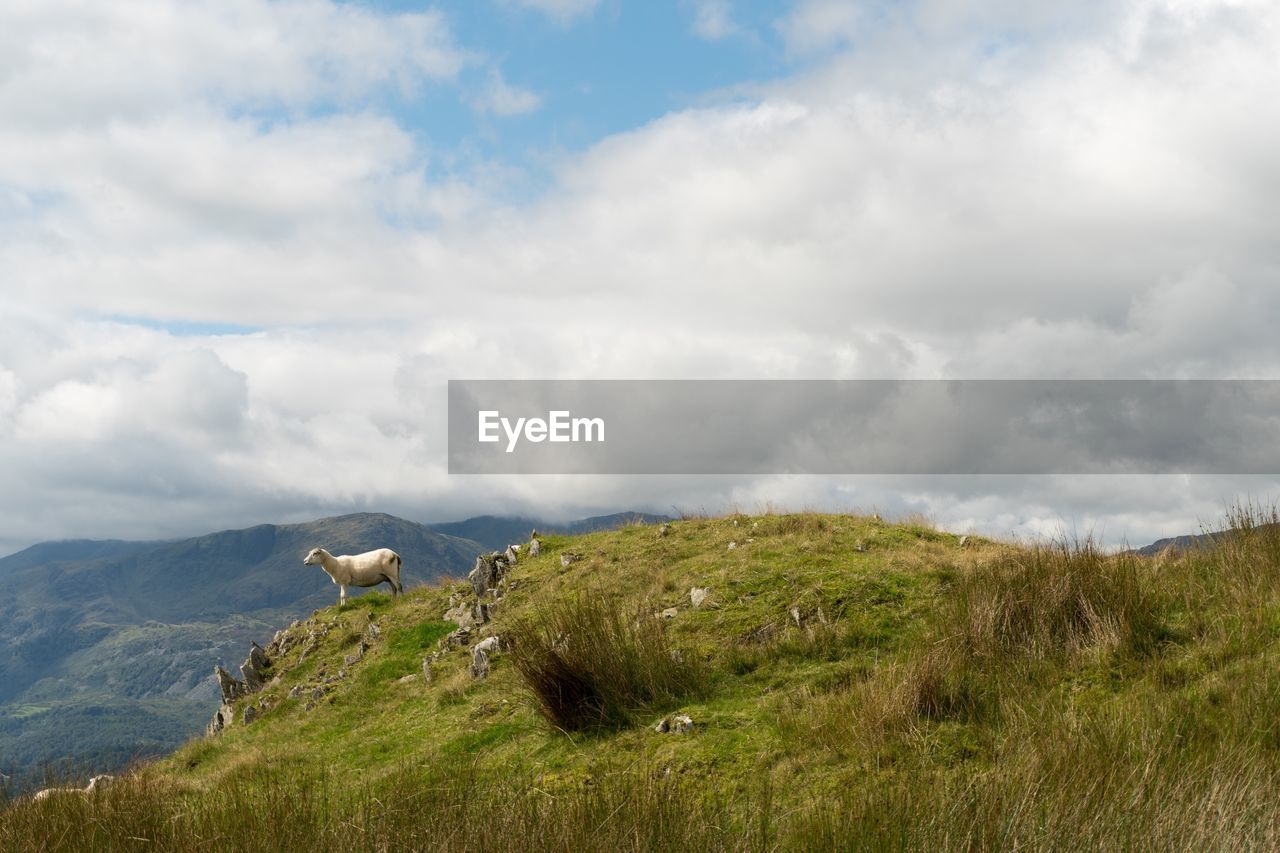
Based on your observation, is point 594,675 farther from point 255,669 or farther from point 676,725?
point 255,669

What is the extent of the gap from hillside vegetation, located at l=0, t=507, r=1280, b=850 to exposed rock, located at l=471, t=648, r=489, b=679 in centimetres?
17

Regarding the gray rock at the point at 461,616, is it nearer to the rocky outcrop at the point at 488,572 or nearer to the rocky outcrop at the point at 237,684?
the rocky outcrop at the point at 488,572

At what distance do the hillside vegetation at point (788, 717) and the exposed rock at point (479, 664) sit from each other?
17 centimetres

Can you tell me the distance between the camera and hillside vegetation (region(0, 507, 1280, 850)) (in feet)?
18.6

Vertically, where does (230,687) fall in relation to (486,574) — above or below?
below

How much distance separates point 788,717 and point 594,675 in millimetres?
2588

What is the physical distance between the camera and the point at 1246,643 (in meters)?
9.73

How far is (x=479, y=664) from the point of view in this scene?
15.1 meters

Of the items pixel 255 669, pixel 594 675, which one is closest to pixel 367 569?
pixel 255 669

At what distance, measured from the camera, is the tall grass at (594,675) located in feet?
36.6

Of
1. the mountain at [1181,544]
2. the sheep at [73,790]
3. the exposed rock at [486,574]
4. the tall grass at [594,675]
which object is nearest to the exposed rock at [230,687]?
the exposed rock at [486,574]

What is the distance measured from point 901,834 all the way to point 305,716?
1535cm

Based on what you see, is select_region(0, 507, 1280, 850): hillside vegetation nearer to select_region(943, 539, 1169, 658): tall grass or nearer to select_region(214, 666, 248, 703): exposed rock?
select_region(943, 539, 1169, 658): tall grass

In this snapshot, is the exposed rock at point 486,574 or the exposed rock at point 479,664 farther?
the exposed rock at point 486,574
